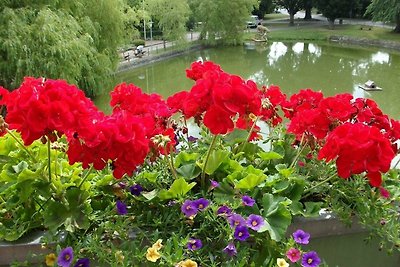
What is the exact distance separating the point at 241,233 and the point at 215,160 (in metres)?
0.29

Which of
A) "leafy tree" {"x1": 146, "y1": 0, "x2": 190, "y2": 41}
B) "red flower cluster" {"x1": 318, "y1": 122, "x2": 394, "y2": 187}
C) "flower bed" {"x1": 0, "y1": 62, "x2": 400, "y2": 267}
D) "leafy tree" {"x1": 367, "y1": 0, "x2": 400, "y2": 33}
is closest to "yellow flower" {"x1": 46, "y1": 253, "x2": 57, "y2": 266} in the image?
"flower bed" {"x1": 0, "y1": 62, "x2": 400, "y2": 267}

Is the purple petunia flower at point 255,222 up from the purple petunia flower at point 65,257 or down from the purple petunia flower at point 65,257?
up

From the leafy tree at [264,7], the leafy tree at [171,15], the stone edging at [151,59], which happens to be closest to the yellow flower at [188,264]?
the stone edging at [151,59]

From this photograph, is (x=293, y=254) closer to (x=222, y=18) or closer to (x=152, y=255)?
(x=152, y=255)

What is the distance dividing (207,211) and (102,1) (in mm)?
10380

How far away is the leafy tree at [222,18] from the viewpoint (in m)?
19.8

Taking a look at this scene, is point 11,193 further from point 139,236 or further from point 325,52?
point 325,52

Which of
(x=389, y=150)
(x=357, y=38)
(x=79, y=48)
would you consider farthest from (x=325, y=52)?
(x=389, y=150)

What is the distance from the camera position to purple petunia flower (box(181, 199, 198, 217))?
1.20 meters

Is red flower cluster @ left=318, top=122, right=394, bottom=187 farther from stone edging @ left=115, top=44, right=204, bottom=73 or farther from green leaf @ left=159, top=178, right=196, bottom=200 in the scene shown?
stone edging @ left=115, top=44, right=204, bottom=73

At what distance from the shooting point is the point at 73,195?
125 cm

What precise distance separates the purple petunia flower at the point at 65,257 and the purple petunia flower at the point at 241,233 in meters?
0.44

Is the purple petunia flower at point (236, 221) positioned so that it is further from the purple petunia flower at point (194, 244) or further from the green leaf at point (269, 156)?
the green leaf at point (269, 156)

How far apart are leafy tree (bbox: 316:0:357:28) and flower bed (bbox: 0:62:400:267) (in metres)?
24.4
